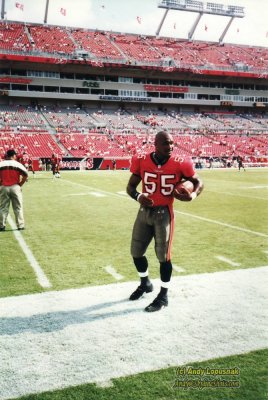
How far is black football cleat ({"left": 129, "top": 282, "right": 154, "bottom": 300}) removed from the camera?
4598 millimetres

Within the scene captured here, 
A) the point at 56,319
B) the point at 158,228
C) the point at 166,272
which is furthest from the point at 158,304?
the point at 56,319

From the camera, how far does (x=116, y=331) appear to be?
12.3 feet

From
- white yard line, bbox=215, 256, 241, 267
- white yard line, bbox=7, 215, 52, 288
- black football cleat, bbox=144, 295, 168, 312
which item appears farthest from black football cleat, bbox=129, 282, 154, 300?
white yard line, bbox=215, 256, 241, 267

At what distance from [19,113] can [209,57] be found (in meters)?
29.4

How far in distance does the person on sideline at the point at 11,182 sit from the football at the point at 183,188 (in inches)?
199

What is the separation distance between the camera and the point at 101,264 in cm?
612

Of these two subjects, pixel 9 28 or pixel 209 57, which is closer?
pixel 9 28

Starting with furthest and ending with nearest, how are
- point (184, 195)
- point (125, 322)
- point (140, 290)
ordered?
1. point (140, 290)
2. point (184, 195)
3. point (125, 322)

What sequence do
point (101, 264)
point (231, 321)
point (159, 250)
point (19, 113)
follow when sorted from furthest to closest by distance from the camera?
point (19, 113)
point (101, 264)
point (159, 250)
point (231, 321)

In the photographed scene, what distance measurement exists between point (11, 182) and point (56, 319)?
522 cm

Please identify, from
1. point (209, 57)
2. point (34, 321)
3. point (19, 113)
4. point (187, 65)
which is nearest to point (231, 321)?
point (34, 321)

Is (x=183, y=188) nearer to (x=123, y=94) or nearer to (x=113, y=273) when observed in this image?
(x=113, y=273)

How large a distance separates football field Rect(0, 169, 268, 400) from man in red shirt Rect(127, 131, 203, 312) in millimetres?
505

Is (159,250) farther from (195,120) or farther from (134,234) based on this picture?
(195,120)
